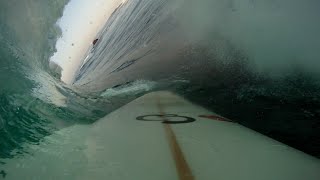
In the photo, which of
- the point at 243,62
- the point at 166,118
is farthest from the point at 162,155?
the point at 243,62

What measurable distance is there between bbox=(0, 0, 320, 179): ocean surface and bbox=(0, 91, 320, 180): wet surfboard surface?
191mm

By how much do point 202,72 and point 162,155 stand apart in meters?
4.34

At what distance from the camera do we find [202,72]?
5.97 metres

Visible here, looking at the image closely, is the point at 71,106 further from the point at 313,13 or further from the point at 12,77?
the point at 313,13

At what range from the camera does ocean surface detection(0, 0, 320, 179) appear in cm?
302

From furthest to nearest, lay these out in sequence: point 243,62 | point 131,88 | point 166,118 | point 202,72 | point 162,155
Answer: point 131,88
point 202,72
point 243,62
point 166,118
point 162,155

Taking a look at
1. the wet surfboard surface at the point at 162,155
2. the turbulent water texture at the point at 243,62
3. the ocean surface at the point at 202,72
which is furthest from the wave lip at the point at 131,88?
the wet surfboard surface at the point at 162,155

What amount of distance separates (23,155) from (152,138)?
753 mm

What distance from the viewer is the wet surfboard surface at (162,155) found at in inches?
58.7

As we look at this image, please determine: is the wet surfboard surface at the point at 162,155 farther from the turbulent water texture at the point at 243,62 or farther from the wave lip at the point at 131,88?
the wave lip at the point at 131,88

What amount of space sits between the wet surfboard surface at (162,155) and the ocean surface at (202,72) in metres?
0.19

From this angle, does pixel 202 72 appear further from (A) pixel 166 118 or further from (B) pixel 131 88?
(A) pixel 166 118

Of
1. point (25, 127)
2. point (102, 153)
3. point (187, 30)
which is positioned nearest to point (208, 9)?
point (187, 30)

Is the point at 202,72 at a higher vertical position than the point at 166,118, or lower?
higher
